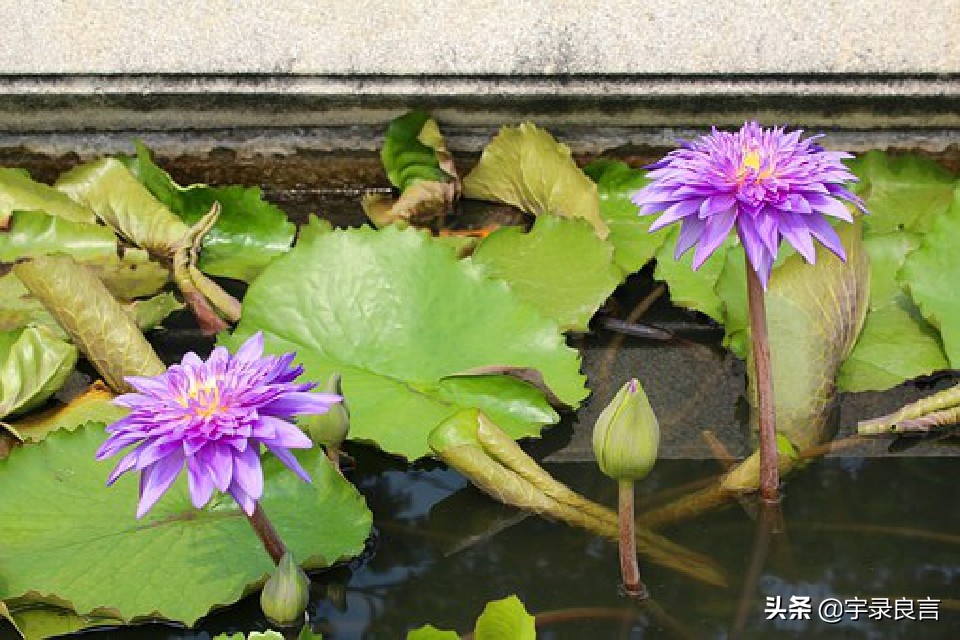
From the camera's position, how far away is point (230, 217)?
2295 millimetres

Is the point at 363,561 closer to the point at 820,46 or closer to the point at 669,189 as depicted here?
the point at 669,189

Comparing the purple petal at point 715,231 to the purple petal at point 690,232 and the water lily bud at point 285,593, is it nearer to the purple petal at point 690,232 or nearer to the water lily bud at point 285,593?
the purple petal at point 690,232

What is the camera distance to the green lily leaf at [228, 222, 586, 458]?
1778mm

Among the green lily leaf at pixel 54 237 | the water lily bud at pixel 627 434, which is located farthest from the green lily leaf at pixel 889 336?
the green lily leaf at pixel 54 237

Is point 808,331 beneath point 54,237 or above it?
above

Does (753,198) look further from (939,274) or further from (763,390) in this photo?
(939,274)

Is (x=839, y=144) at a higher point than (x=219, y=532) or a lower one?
higher

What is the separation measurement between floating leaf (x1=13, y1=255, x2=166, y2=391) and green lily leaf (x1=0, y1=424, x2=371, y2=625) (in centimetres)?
19

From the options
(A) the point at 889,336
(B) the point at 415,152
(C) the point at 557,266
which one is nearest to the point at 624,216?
(C) the point at 557,266

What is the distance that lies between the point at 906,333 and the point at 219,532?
3.49ft

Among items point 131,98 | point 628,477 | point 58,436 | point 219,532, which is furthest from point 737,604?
point 131,98

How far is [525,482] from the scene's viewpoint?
1.64 m

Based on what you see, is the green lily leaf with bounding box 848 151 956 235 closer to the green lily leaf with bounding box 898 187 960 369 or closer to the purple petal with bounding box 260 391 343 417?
the green lily leaf with bounding box 898 187 960 369

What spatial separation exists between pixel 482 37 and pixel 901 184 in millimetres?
804
